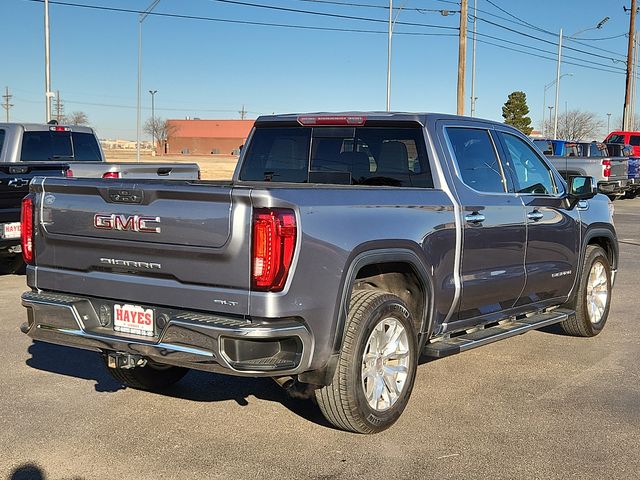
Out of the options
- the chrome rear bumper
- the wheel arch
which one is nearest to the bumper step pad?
the wheel arch

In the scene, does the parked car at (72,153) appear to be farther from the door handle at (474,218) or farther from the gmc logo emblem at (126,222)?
the gmc logo emblem at (126,222)

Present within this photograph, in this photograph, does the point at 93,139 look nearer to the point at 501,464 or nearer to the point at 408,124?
the point at 408,124

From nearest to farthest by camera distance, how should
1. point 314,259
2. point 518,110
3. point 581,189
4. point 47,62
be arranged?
point 314,259
point 581,189
point 47,62
point 518,110

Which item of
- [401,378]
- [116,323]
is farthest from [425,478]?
[116,323]

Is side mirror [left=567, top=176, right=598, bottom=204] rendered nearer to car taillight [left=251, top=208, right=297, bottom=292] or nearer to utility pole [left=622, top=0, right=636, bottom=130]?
car taillight [left=251, top=208, right=297, bottom=292]

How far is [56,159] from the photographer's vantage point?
40.8 feet

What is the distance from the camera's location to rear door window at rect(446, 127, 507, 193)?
19.3 ft

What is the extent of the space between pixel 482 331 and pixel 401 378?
1.20 metres

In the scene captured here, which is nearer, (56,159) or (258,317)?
(258,317)

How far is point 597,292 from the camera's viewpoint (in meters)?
7.77

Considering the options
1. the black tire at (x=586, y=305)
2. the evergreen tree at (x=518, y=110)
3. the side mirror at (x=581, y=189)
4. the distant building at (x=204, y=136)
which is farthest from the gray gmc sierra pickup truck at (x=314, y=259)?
the distant building at (x=204, y=136)

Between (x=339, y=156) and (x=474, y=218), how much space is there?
1.11 meters

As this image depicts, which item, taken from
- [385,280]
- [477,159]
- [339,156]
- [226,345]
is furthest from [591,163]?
[226,345]

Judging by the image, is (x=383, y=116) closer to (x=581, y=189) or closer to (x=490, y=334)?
(x=490, y=334)
